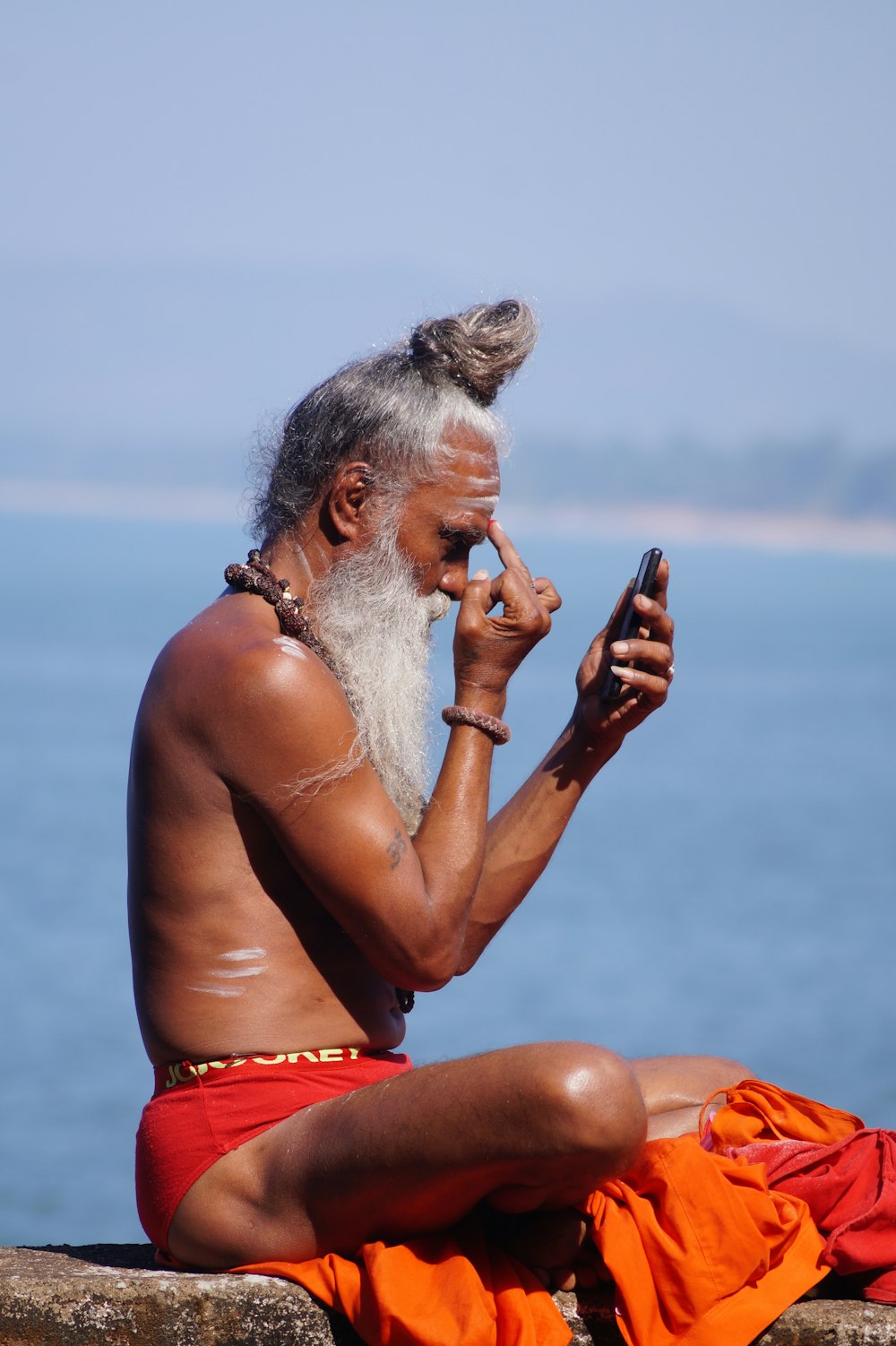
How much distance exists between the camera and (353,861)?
3.10m

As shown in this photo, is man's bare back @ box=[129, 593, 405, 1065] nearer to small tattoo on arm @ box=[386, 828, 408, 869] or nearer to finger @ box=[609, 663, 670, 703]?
small tattoo on arm @ box=[386, 828, 408, 869]

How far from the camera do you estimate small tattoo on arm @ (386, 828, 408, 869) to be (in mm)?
3117

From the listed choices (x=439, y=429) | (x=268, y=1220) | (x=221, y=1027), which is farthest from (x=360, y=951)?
(x=439, y=429)

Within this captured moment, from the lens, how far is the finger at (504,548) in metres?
3.57

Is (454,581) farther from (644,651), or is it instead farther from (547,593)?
(644,651)

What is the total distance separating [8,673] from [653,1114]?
320 ft

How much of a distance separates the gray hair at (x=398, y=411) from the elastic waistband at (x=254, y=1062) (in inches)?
42.9

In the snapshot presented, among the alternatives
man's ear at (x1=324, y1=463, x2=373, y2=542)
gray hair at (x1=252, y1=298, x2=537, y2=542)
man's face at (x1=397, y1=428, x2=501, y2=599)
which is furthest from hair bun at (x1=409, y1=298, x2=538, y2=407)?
man's ear at (x1=324, y1=463, x2=373, y2=542)

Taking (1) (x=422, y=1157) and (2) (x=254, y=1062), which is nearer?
(1) (x=422, y=1157)

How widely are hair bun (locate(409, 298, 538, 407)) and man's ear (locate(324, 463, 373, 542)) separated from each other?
0.85 feet

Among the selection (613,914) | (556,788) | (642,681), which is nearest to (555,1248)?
(556,788)

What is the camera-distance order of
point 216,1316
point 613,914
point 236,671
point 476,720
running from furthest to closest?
point 613,914 → point 476,720 → point 236,671 → point 216,1316

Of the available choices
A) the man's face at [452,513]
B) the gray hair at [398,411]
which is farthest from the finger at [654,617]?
the gray hair at [398,411]

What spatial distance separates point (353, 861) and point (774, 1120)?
1.04 meters
